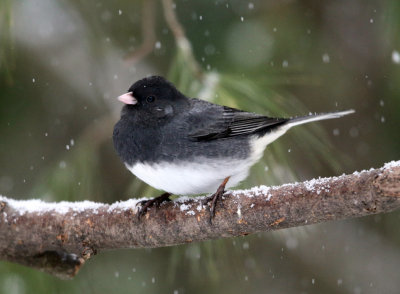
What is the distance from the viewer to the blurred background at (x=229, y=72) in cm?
303

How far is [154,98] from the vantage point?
2.32 m

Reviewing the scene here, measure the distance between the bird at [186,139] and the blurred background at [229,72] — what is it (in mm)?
448

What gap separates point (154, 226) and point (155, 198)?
15 centimetres

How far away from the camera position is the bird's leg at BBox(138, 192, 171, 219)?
6.95ft

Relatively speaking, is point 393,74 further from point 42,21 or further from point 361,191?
point 42,21

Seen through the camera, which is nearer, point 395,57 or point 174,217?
point 174,217

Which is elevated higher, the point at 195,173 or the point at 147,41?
the point at 147,41

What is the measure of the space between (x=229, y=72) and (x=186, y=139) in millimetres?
640

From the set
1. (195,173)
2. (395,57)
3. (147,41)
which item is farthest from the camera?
(395,57)

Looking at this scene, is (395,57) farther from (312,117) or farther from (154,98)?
(154,98)

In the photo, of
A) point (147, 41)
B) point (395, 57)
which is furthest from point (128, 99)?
point (395, 57)

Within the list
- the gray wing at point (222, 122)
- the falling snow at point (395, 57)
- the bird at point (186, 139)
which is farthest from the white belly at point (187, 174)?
the falling snow at point (395, 57)

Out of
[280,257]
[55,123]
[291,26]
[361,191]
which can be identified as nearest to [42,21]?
[55,123]

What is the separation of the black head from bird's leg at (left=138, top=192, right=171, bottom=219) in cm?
32
